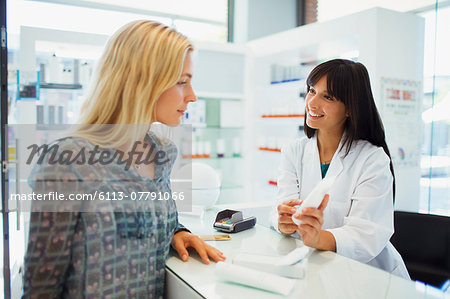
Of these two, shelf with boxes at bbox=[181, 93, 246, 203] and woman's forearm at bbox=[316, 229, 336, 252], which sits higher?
shelf with boxes at bbox=[181, 93, 246, 203]

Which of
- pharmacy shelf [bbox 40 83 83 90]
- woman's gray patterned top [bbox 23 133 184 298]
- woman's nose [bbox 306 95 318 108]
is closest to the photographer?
woman's gray patterned top [bbox 23 133 184 298]

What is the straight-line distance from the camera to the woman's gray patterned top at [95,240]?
88cm

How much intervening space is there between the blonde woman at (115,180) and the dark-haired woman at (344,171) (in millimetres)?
530

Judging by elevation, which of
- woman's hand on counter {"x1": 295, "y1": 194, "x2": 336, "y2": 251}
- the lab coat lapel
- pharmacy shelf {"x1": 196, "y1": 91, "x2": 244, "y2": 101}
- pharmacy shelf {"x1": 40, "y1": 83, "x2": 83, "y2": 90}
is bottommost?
woman's hand on counter {"x1": 295, "y1": 194, "x2": 336, "y2": 251}

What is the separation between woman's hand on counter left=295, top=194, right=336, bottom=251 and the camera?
122 cm

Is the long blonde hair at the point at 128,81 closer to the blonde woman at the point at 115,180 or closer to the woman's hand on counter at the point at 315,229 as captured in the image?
the blonde woman at the point at 115,180

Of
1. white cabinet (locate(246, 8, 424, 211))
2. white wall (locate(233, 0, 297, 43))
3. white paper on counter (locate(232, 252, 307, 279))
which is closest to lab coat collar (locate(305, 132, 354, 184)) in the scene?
white paper on counter (locate(232, 252, 307, 279))

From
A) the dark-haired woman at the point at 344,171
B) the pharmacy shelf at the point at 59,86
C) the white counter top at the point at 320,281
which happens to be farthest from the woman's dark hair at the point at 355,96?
the pharmacy shelf at the point at 59,86

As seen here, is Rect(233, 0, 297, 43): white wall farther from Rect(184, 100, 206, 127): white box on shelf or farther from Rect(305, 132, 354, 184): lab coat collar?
Rect(305, 132, 354, 184): lab coat collar

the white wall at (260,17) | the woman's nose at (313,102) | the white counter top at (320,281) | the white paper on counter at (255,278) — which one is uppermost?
the white wall at (260,17)

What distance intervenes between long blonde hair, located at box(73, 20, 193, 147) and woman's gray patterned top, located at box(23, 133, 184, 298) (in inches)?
3.3

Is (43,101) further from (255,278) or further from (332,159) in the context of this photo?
(255,278)

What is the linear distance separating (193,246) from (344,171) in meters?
0.73

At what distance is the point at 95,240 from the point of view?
0.96 metres
